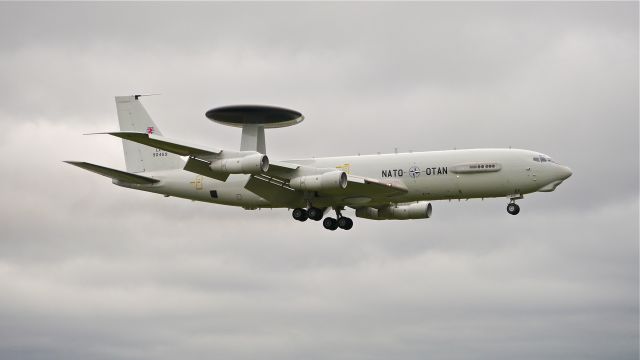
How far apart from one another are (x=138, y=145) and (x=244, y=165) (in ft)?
51.2

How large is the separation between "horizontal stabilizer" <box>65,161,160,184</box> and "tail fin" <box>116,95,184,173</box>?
80.5 inches

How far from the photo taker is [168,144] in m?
62.5

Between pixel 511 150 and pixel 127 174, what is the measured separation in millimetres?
26676

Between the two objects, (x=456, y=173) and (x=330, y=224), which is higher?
(x=456, y=173)

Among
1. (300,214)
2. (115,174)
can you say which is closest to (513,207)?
(300,214)

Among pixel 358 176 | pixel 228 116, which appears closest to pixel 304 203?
pixel 358 176

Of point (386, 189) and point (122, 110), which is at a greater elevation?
point (122, 110)

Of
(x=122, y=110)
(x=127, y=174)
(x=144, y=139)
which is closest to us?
(x=144, y=139)

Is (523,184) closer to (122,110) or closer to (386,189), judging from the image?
(386,189)

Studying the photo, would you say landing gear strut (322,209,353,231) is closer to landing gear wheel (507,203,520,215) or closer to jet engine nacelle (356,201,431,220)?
jet engine nacelle (356,201,431,220)

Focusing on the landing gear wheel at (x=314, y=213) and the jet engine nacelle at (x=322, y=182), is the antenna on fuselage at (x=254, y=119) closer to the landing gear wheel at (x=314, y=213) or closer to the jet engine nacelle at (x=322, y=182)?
the jet engine nacelle at (x=322, y=182)

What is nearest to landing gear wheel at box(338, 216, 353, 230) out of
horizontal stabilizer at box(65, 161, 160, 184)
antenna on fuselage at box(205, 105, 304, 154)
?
antenna on fuselage at box(205, 105, 304, 154)

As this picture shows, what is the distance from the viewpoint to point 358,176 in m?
68.8

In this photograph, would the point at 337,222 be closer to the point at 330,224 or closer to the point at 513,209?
the point at 330,224
